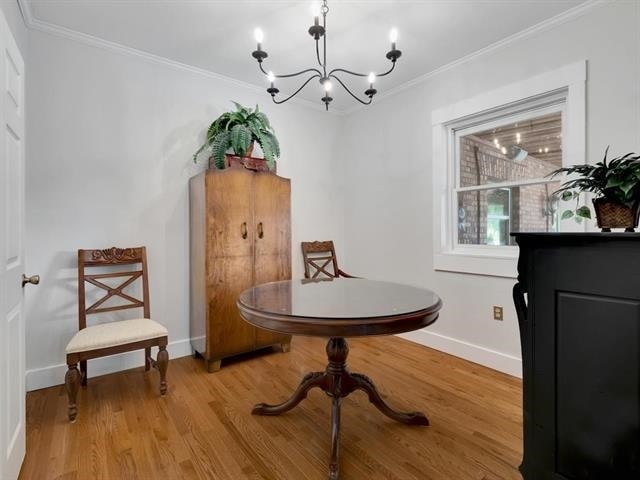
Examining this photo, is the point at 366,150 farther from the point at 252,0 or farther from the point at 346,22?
the point at 252,0

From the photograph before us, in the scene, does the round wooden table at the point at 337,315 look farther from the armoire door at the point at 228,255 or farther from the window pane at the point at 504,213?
the window pane at the point at 504,213

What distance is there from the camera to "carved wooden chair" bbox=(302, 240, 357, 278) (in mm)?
3607

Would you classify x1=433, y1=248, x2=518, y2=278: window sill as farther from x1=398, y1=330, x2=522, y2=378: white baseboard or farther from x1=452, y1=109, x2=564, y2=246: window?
x1=398, y1=330, x2=522, y2=378: white baseboard

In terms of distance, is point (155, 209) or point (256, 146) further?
point (256, 146)

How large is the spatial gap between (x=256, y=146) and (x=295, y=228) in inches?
38.0

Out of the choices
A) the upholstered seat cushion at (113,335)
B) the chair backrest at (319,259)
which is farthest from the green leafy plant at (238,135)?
the upholstered seat cushion at (113,335)

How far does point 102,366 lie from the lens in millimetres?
2572

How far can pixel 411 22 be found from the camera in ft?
7.64

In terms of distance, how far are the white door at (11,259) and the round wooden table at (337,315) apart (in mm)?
928

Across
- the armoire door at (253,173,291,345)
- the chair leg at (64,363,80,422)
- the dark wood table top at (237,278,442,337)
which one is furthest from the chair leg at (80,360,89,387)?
the dark wood table top at (237,278,442,337)

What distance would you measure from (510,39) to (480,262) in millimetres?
1729

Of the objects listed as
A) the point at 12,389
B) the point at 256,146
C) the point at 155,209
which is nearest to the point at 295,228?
the point at 256,146

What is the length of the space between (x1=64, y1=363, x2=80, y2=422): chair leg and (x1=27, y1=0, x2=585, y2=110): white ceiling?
2.30 meters

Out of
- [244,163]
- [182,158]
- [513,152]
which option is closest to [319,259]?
[244,163]
